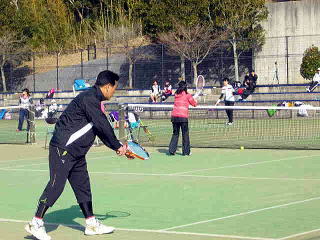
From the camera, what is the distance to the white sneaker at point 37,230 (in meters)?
9.59

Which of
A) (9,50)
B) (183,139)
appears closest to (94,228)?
(183,139)

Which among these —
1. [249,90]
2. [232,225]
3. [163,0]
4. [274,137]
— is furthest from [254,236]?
[163,0]

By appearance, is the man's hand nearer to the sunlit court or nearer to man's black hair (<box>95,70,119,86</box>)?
man's black hair (<box>95,70,119,86</box>)

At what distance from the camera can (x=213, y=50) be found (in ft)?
144

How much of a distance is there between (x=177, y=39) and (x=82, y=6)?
1824 cm

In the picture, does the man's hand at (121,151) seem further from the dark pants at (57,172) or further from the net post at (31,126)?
the net post at (31,126)

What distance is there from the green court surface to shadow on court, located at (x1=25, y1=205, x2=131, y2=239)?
1 cm

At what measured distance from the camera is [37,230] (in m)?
9.62

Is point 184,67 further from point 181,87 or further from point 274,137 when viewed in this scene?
point 181,87

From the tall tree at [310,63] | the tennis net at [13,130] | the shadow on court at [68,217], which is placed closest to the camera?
the shadow on court at [68,217]

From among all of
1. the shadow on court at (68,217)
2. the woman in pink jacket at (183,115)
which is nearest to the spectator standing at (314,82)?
the woman in pink jacket at (183,115)

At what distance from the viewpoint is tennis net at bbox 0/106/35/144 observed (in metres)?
24.5

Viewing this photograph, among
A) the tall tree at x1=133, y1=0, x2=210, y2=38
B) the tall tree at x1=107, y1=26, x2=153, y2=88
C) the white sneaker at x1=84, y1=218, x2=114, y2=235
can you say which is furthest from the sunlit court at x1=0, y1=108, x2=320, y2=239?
the tall tree at x1=133, y1=0, x2=210, y2=38

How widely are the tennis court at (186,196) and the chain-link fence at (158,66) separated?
2147 centimetres
